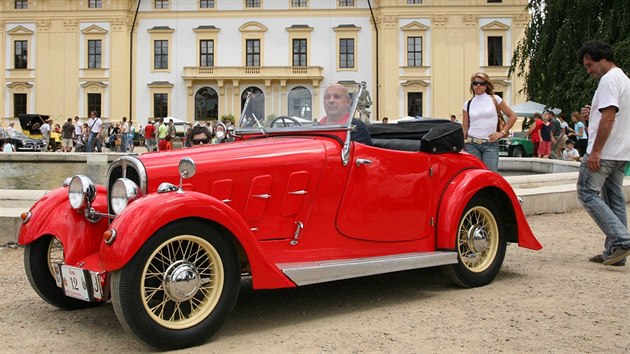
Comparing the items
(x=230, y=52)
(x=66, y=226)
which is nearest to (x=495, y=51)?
(x=230, y=52)

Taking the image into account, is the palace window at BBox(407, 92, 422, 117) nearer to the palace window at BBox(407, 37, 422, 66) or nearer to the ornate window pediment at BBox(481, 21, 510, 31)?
the palace window at BBox(407, 37, 422, 66)

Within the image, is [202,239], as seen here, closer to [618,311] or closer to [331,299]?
[331,299]

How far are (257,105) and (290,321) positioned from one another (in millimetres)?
1801

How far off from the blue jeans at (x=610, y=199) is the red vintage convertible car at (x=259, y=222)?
639mm

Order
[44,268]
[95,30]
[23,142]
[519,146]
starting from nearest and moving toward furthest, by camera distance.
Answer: [44,268], [519,146], [23,142], [95,30]

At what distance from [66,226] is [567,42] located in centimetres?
2108

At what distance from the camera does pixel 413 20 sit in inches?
1854

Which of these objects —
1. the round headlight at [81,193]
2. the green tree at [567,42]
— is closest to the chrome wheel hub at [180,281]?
the round headlight at [81,193]

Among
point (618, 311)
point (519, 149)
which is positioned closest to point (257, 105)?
point (618, 311)

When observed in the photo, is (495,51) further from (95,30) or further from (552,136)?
(552,136)

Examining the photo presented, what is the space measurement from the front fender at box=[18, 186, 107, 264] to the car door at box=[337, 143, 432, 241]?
1.50m

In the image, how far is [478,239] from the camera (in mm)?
4984

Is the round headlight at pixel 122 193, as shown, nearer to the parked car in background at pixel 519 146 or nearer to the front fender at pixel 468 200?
the front fender at pixel 468 200

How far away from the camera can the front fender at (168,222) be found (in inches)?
129
